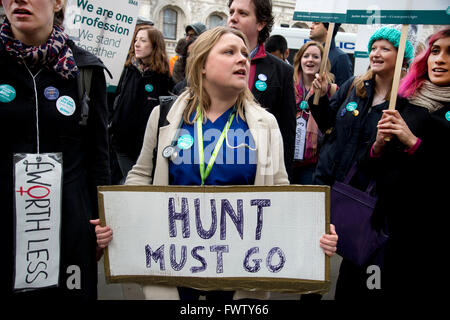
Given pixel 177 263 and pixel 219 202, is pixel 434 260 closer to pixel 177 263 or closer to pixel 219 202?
pixel 219 202

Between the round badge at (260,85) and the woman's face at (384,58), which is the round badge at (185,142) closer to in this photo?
the round badge at (260,85)

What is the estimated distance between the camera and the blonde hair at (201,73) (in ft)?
8.04

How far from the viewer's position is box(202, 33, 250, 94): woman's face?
238cm

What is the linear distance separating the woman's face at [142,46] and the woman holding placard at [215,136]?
256 cm

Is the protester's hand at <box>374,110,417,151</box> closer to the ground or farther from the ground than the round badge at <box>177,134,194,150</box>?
farther from the ground

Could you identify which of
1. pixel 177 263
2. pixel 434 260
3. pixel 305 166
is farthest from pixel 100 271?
pixel 434 260

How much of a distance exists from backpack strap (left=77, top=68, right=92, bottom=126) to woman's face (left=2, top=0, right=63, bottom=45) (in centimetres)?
26

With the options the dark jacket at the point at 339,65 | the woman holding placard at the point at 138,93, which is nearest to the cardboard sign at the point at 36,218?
the woman holding placard at the point at 138,93

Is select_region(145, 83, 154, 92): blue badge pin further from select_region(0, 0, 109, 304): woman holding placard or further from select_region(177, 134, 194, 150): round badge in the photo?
select_region(177, 134, 194, 150): round badge

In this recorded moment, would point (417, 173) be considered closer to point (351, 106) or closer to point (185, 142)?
point (351, 106)

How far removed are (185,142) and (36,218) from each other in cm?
84

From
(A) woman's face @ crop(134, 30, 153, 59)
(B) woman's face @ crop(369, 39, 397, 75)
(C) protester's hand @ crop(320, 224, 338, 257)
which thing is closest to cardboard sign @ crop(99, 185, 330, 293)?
(C) protester's hand @ crop(320, 224, 338, 257)

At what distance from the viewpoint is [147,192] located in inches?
86.7

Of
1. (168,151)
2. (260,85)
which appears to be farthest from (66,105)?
(260,85)
